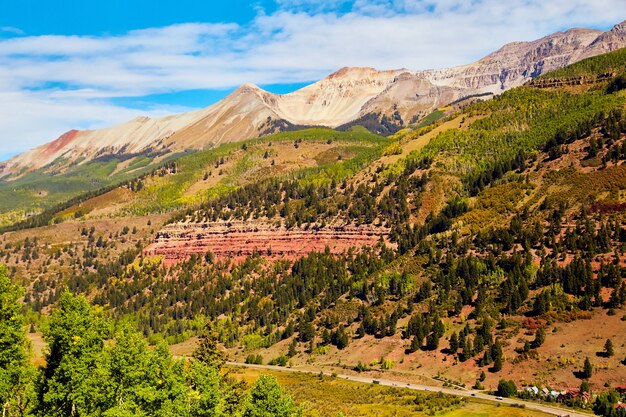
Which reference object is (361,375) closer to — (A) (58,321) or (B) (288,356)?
(B) (288,356)

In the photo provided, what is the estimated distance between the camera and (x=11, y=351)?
181 feet

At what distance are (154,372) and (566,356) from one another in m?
87.6

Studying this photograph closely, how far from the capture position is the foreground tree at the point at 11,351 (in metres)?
54.4

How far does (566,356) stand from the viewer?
116688mm

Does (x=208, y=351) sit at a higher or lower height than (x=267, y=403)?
lower

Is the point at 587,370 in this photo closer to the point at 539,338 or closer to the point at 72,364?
the point at 539,338

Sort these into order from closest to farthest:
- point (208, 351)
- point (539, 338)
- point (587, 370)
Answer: point (208, 351) < point (587, 370) < point (539, 338)

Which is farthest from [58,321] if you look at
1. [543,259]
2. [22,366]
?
[543,259]

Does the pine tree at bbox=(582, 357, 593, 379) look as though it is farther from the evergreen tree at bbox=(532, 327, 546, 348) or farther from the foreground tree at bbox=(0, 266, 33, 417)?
the foreground tree at bbox=(0, 266, 33, 417)

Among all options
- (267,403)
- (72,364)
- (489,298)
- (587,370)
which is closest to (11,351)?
(72,364)

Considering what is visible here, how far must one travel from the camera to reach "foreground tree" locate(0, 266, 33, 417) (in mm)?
54412

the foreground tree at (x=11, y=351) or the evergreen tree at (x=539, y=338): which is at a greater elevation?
the foreground tree at (x=11, y=351)

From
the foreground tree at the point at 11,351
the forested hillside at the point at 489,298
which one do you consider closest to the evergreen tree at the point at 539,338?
the forested hillside at the point at 489,298

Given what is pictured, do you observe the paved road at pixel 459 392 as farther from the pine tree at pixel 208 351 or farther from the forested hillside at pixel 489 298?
the pine tree at pixel 208 351
